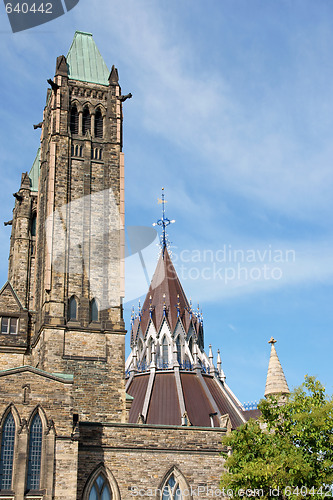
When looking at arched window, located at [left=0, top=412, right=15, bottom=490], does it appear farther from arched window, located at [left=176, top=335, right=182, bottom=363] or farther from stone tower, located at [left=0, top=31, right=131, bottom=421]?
arched window, located at [left=176, top=335, right=182, bottom=363]

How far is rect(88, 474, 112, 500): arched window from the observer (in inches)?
1168

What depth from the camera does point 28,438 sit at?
90.0 feet

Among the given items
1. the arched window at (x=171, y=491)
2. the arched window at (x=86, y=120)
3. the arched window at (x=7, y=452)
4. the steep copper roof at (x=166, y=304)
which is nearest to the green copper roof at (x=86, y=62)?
the arched window at (x=86, y=120)

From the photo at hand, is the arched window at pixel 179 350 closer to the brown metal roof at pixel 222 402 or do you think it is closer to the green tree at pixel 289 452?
the brown metal roof at pixel 222 402

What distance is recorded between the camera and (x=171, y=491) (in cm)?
3086

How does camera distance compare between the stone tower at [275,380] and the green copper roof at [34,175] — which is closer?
the stone tower at [275,380]

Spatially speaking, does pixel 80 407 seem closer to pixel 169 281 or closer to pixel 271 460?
pixel 271 460

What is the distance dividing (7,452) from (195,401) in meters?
24.1

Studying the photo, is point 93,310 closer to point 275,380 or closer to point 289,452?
point 275,380

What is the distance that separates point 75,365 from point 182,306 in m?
24.5

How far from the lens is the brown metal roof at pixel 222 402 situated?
49.3 meters

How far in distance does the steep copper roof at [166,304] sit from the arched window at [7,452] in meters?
28.5

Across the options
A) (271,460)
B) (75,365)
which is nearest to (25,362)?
(75,365)

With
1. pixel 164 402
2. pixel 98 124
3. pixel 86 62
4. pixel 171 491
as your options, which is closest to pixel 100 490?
pixel 171 491
